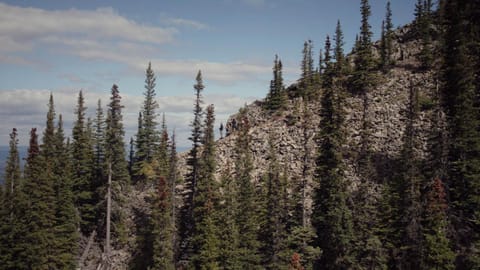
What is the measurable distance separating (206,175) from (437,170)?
23334 millimetres

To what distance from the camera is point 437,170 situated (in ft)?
105

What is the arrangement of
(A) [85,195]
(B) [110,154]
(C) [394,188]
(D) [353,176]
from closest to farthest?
(C) [394,188] < (B) [110,154] < (A) [85,195] < (D) [353,176]

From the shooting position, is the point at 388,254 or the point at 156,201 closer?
the point at 388,254

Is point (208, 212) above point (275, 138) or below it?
below

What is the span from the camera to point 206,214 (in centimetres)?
3888

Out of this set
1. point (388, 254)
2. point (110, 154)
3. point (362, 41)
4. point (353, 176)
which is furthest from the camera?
point (362, 41)

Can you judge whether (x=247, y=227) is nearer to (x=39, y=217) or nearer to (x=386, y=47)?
(x=39, y=217)

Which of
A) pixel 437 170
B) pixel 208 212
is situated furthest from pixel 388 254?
pixel 208 212

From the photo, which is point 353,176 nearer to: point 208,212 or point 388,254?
point 388,254

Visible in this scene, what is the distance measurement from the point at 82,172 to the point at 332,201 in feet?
110

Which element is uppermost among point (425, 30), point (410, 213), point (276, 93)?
point (425, 30)

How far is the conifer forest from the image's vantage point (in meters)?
30.1

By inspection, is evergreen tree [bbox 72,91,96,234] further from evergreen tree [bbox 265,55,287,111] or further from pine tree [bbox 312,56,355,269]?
evergreen tree [bbox 265,55,287,111]

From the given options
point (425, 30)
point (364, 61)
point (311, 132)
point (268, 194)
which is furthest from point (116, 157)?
point (425, 30)
